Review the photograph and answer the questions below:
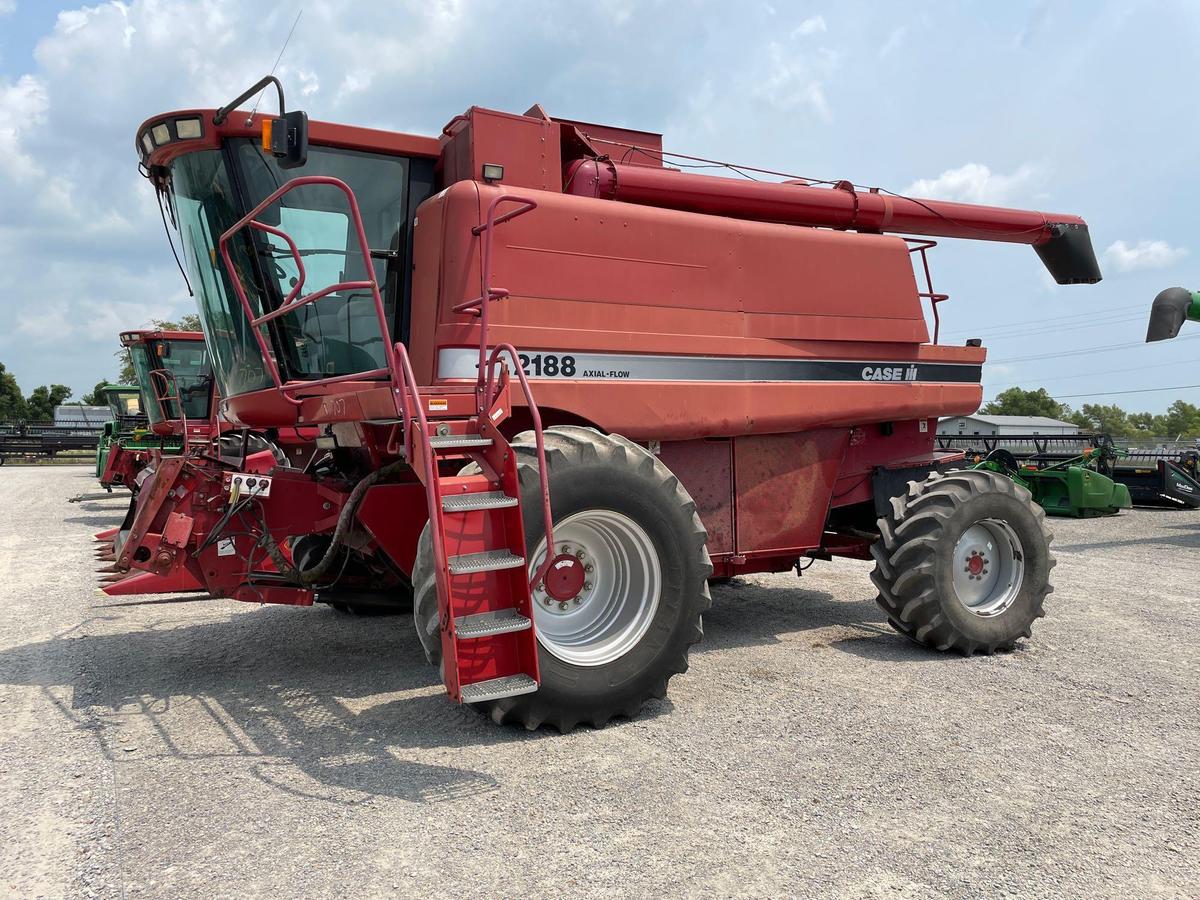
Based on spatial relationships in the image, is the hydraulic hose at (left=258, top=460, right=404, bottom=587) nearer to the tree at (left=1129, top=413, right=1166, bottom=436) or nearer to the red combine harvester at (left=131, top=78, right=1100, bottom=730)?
the red combine harvester at (left=131, top=78, right=1100, bottom=730)

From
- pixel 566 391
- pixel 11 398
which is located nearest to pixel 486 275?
pixel 566 391

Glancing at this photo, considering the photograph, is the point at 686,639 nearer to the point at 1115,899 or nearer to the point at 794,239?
the point at 1115,899

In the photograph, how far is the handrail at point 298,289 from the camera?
3.96m

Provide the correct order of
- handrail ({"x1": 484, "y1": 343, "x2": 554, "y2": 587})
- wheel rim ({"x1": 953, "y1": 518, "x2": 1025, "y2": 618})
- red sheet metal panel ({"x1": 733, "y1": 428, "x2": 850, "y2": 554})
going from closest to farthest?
handrail ({"x1": 484, "y1": 343, "x2": 554, "y2": 587}) < red sheet metal panel ({"x1": 733, "y1": 428, "x2": 850, "y2": 554}) < wheel rim ({"x1": 953, "y1": 518, "x2": 1025, "y2": 618})

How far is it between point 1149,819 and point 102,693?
4.80 metres

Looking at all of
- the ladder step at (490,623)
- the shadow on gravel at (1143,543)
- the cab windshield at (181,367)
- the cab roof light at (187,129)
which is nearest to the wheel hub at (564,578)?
the ladder step at (490,623)

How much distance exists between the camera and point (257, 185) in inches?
189

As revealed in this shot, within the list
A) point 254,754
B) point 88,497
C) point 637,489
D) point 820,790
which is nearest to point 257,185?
point 637,489

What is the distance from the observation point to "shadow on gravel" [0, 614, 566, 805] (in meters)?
3.59

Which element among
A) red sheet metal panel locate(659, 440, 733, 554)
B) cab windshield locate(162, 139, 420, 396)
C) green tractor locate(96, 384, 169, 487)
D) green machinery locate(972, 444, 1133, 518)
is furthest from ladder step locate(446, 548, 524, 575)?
green tractor locate(96, 384, 169, 487)

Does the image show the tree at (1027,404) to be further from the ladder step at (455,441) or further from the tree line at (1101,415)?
the ladder step at (455,441)

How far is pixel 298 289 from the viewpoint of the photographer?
166 inches

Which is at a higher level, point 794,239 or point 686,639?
point 794,239

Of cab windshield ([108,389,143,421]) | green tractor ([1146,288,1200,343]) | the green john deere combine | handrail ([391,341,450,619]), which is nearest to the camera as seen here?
handrail ([391,341,450,619])
